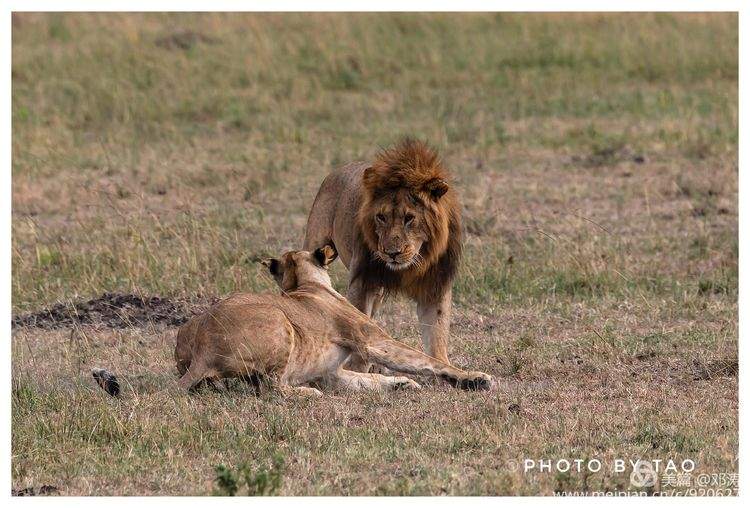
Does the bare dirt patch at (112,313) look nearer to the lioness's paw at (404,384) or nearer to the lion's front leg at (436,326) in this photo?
the lion's front leg at (436,326)

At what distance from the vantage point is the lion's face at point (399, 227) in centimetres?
736

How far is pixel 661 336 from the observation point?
27.3 feet

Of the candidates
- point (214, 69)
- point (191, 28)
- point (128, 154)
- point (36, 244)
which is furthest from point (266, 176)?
point (191, 28)

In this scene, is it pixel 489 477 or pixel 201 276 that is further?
pixel 201 276

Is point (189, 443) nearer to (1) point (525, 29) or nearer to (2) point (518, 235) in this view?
(2) point (518, 235)

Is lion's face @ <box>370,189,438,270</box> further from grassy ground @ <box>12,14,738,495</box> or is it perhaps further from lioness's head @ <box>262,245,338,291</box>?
grassy ground @ <box>12,14,738,495</box>

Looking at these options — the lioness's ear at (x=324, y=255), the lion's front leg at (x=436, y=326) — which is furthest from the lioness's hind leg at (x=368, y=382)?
the lioness's ear at (x=324, y=255)

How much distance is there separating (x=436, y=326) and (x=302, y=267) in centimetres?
82

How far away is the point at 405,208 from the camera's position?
743 centimetres

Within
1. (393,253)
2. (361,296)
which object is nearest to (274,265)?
(361,296)

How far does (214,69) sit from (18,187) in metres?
5.61

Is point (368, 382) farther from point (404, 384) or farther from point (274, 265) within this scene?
point (274, 265)

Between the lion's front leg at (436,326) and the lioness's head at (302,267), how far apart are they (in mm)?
597

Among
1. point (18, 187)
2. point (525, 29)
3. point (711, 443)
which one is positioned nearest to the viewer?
point (711, 443)
